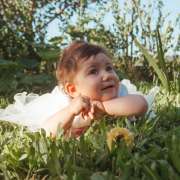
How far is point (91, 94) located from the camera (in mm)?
2584

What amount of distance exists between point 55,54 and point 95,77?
10.7 feet

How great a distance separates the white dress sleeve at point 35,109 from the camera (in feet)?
9.56

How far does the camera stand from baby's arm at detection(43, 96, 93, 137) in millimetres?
2465

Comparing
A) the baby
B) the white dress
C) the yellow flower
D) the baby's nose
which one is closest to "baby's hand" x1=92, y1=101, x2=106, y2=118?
the baby

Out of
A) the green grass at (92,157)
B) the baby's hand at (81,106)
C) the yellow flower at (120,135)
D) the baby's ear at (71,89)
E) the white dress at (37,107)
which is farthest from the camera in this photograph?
the white dress at (37,107)

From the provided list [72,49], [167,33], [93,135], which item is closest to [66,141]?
[93,135]

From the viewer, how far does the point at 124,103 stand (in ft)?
8.49

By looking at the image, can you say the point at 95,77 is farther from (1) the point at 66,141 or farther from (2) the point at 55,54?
(2) the point at 55,54

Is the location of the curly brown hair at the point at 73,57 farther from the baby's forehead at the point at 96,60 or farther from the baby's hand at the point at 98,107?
the baby's hand at the point at 98,107

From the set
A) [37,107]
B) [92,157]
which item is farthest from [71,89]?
[92,157]

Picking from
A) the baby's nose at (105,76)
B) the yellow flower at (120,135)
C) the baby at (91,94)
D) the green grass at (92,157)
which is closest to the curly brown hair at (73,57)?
the baby at (91,94)

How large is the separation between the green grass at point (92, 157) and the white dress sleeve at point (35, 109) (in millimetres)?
516

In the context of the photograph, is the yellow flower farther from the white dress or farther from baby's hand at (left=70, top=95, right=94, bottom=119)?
the white dress

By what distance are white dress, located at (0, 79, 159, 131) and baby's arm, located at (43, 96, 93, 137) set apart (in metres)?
0.21
